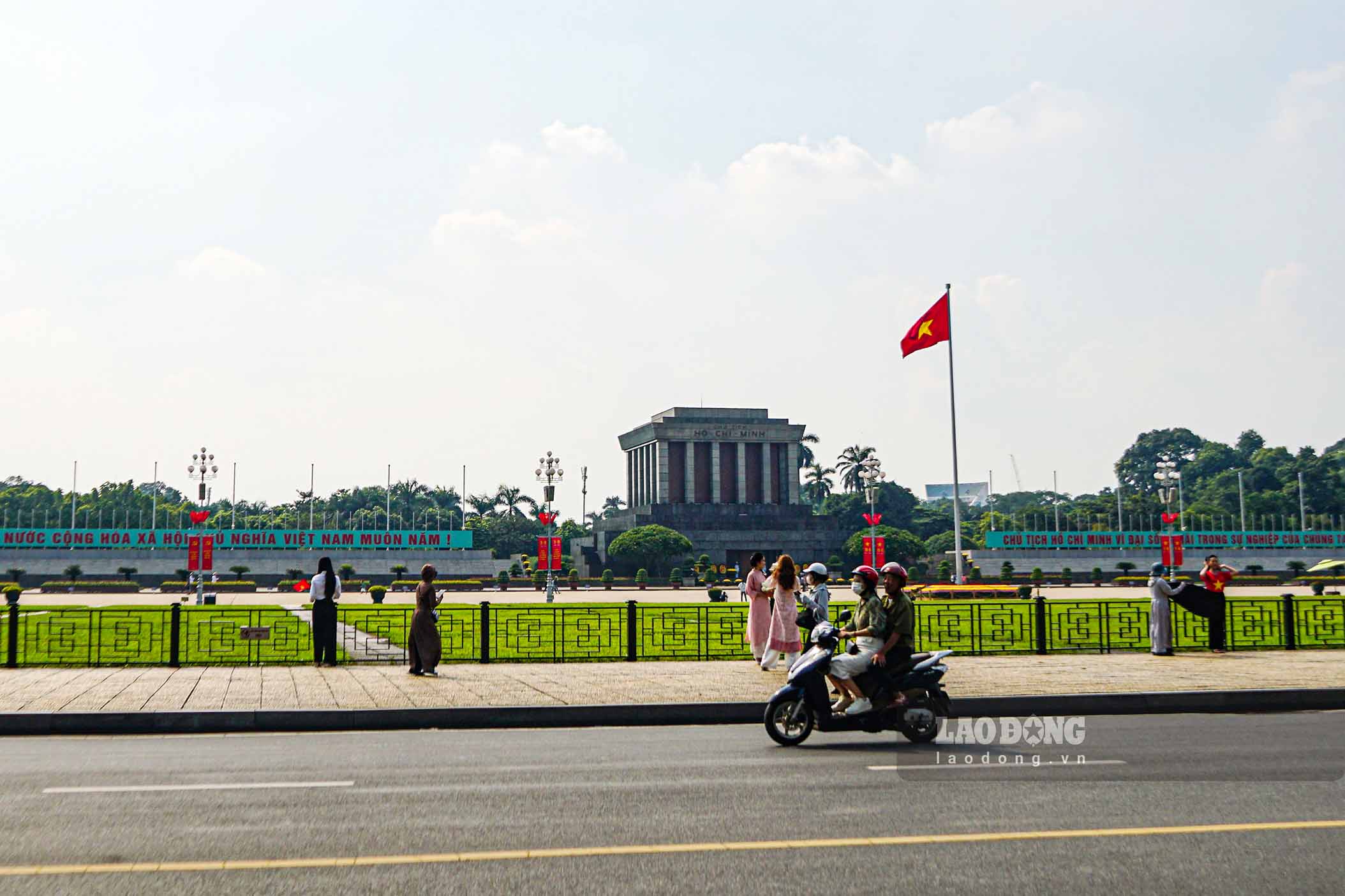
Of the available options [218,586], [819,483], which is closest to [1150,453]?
[819,483]

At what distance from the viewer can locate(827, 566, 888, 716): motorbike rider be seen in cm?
1063

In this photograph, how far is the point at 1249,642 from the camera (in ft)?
73.3

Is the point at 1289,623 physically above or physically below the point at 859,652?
below

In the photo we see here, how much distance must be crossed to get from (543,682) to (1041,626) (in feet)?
28.8

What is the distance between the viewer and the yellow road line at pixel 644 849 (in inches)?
236

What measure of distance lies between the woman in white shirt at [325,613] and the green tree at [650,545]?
70003mm

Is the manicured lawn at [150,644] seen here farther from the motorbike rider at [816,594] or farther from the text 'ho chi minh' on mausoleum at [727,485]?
the text 'ho chi minh' on mausoleum at [727,485]

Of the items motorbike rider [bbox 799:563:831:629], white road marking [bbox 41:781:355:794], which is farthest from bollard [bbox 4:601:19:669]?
motorbike rider [bbox 799:563:831:629]

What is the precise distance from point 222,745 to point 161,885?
18.0 ft

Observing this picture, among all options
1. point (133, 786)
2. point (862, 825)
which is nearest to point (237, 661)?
point (133, 786)

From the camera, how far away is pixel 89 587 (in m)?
70.5

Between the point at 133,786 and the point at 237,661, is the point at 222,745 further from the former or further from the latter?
the point at 237,661

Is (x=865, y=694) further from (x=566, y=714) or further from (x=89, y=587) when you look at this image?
(x=89, y=587)

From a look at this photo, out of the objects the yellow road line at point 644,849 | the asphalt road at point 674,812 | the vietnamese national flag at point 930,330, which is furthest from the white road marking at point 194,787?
the vietnamese national flag at point 930,330
